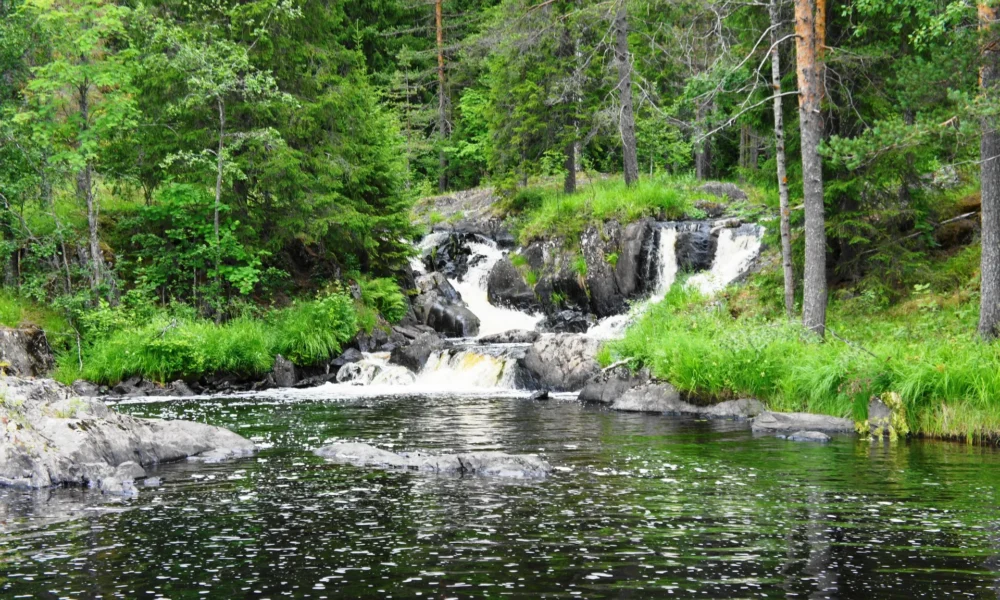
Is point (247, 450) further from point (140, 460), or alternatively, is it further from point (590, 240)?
point (590, 240)

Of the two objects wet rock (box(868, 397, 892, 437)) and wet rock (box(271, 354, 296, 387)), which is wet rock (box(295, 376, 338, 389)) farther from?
wet rock (box(868, 397, 892, 437))

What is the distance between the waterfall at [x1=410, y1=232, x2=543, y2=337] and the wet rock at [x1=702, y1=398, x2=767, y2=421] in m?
11.1

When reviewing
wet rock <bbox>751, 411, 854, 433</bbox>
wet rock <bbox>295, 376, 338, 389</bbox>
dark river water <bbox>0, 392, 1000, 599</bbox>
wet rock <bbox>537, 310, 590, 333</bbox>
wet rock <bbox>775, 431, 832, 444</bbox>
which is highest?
wet rock <bbox>537, 310, 590, 333</bbox>

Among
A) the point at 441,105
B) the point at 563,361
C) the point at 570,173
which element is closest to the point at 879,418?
the point at 563,361

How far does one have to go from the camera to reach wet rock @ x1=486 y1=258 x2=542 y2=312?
2830cm

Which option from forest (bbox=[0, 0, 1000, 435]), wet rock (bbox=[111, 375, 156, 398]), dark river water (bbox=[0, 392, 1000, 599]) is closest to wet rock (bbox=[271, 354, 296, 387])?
forest (bbox=[0, 0, 1000, 435])

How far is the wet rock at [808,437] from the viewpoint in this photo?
12.6m

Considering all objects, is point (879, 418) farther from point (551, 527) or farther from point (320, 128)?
point (320, 128)

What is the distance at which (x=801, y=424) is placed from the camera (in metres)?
13.4

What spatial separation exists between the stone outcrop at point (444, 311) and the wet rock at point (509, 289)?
46.6 inches

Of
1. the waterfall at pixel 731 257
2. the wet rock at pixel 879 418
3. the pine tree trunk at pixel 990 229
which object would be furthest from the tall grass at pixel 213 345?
the pine tree trunk at pixel 990 229

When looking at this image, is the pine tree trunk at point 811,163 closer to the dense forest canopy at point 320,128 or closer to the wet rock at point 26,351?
the dense forest canopy at point 320,128

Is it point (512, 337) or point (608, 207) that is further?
point (608, 207)

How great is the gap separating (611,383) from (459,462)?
7.45m
